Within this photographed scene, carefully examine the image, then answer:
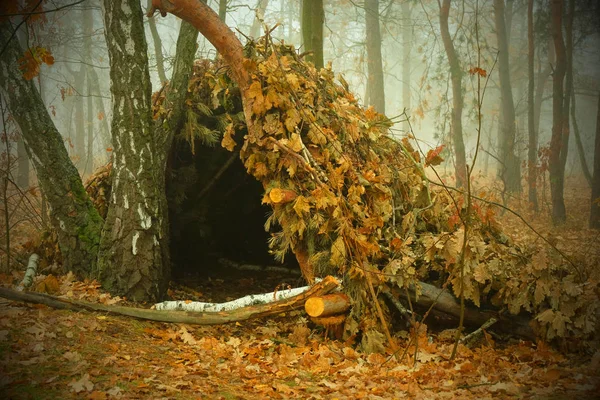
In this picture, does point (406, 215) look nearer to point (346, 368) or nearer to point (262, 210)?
point (346, 368)

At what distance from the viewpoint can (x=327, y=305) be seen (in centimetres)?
432

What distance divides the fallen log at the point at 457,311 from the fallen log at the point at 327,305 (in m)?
0.64

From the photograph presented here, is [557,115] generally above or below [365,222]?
above

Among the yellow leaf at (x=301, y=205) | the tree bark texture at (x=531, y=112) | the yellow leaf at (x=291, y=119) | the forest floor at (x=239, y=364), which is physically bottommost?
the forest floor at (x=239, y=364)

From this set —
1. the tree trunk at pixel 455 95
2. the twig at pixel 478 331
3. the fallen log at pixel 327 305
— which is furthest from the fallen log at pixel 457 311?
the tree trunk at pixel 455 95

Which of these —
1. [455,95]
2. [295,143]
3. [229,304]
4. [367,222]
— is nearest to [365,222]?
[367,222]

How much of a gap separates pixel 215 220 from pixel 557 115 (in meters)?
9.91

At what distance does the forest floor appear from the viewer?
10.0ft

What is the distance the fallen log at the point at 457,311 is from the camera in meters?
4.39

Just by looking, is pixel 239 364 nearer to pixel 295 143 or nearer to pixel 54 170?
pixel 295 143

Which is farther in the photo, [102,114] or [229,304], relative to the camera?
[102,114]

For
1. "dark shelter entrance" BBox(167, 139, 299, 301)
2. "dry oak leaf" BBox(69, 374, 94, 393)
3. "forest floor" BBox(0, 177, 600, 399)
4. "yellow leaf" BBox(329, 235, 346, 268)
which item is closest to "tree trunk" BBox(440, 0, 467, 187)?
"dark shelter entrance" BBox(167, 139, 299, 301)

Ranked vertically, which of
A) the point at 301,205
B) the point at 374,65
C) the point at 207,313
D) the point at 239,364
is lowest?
→ the point at 239,364

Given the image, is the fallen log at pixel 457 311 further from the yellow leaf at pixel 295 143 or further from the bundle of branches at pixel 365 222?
the yellow leaf at pixel 295 143
